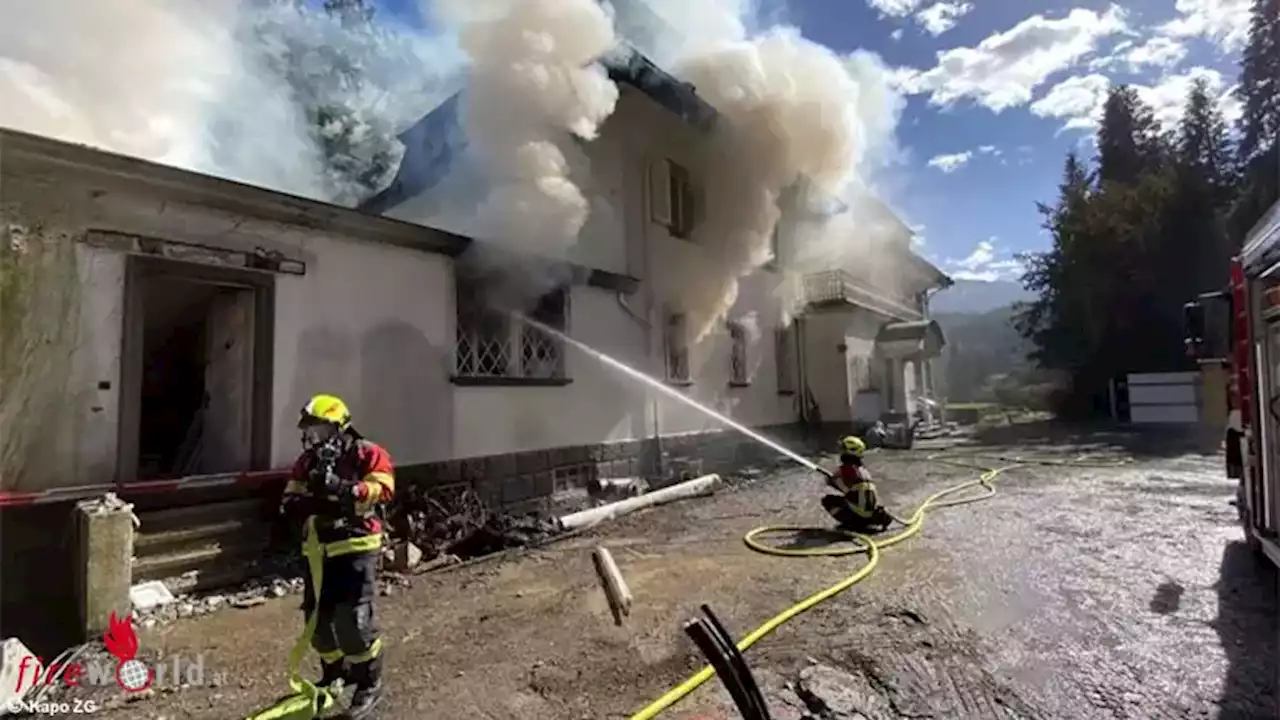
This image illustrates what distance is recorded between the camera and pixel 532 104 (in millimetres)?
9148

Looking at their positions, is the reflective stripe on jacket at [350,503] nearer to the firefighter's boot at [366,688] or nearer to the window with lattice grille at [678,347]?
the firefighter's boot at [366,688]

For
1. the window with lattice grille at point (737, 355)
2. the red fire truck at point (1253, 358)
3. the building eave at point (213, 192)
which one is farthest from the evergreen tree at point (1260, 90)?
the building eave at point (213, 192)

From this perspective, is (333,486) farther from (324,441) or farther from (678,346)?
(678,346)

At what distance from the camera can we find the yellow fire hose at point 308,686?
3117mm

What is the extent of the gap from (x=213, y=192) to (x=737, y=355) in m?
10.6

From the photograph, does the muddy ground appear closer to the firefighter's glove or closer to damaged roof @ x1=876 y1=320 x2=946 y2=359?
the firefighter's glove

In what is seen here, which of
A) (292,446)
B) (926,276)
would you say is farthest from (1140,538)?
(926,276)

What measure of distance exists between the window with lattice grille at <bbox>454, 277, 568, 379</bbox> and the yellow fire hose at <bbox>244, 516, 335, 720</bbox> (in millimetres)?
4813

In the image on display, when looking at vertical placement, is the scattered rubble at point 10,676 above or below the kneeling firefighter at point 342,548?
below

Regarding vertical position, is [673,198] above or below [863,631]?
above

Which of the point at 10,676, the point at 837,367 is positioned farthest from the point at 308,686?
the point at 837,367

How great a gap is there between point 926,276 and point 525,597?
2607 centimetres

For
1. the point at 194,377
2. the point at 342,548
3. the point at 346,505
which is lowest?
the point at 342,548

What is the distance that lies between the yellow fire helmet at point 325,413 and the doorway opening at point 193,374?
291cm
